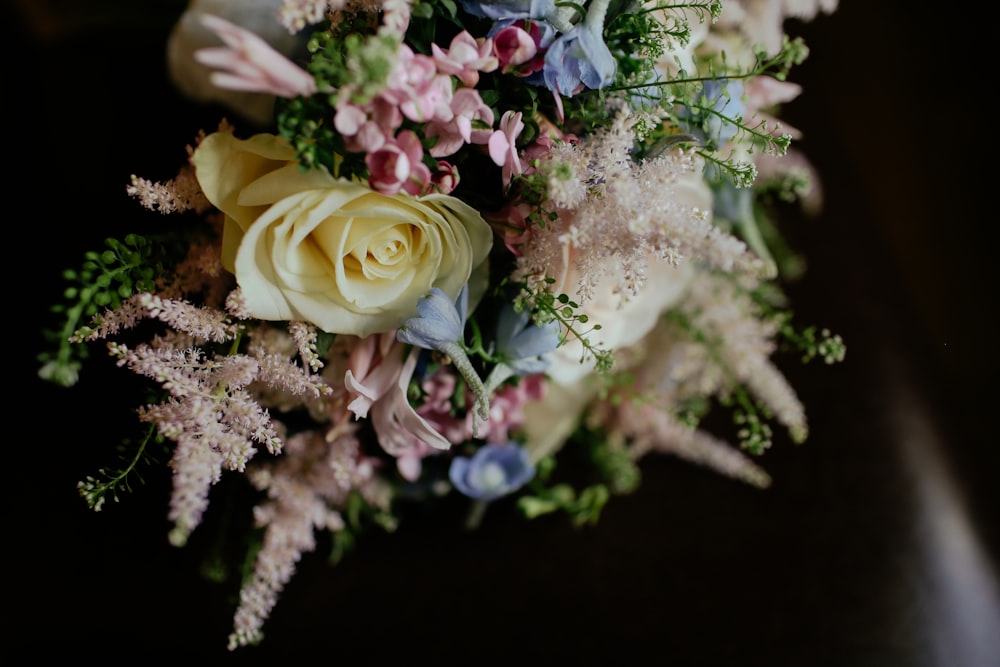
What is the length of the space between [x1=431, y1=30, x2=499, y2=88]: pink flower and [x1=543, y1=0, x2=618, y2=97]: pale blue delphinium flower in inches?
1.5

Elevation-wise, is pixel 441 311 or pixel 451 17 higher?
pixel 451 17

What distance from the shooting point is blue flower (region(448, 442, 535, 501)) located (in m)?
0.69

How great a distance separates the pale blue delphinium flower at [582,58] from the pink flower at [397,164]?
0.10m

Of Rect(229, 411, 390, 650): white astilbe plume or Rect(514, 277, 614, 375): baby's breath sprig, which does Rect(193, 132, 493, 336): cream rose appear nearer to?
Rect(514, 277, 614, 375): baby's breath sprig

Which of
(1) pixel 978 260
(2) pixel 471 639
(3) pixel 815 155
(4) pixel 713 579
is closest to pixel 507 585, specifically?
(2) pixel 471 639

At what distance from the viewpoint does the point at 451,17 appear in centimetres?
47

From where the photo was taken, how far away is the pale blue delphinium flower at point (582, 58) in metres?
0.45

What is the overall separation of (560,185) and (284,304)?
0.65 ft

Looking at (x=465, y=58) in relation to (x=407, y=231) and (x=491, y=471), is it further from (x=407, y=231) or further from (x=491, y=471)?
(x=491, y=471)

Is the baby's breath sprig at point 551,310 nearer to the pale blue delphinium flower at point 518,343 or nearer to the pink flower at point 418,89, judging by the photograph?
the pale blue delphinium flower at point 518,343

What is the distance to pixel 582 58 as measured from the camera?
45cm

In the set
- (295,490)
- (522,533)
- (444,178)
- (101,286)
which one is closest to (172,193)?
(101,286)

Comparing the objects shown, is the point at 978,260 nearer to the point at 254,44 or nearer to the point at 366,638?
the point at 366,638

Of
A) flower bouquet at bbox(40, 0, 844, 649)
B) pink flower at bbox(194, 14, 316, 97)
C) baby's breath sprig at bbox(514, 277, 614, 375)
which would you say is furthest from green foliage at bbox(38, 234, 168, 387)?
baby's breath sprig at bbox(514, 277, 614, 375)
